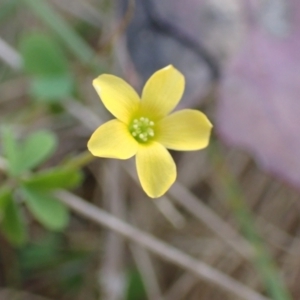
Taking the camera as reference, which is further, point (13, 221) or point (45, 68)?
point (45, 68)

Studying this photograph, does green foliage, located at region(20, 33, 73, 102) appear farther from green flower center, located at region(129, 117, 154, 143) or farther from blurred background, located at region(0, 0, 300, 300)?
green flower center, located at region(129, 117, 154, 143)

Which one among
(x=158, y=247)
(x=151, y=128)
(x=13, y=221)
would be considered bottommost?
(x=158, y=247)

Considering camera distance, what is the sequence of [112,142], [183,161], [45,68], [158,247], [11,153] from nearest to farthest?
[112,142]
[11,153]
[158,247]
[45,68]
[183,161]

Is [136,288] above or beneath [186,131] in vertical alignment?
beneath

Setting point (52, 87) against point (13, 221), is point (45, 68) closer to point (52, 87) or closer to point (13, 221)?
point (52, 87)

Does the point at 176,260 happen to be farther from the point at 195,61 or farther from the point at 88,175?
the point at 195,61

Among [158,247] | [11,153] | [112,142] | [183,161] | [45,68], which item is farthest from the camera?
[183,161]

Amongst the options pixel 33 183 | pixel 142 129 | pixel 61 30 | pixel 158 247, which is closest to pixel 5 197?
pixel 33 183
